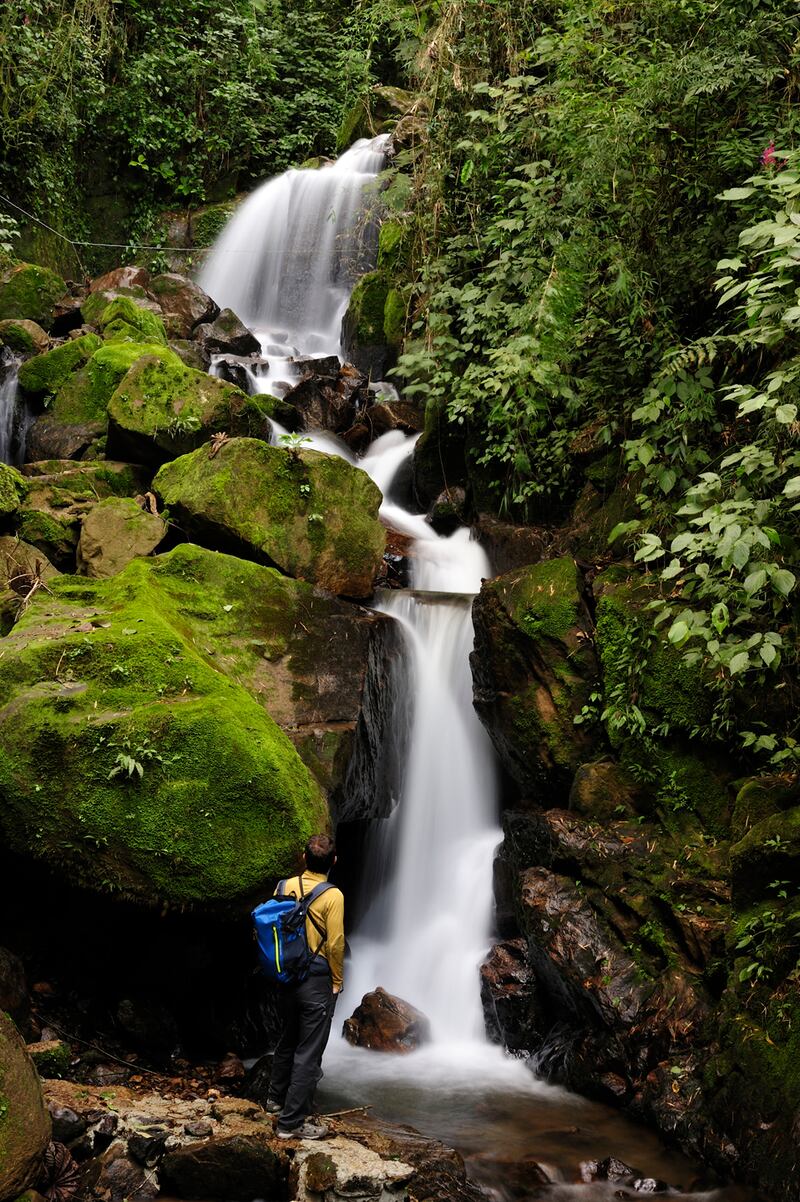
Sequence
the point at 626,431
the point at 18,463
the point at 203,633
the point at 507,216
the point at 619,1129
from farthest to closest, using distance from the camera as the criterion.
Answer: the point at 18,463, the point at 507,216, the point at 626,431, the point at 203,633, the point at 619,1129

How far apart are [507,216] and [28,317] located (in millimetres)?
8049

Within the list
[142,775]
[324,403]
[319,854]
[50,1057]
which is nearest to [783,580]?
[319,854]

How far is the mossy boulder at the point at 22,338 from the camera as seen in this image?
12109 millimetres

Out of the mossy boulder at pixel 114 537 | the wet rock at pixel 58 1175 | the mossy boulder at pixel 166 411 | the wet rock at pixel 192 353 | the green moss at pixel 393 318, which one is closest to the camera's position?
the wet rock at pixel 58 1175

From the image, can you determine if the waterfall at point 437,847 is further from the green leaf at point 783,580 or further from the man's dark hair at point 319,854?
the green leaf at point 783,580

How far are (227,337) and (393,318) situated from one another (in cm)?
268

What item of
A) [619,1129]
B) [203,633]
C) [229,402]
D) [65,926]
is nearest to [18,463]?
[229,402]

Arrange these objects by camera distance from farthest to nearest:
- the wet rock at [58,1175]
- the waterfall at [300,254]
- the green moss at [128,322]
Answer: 1. the waterfall at [300,254]
2. the green moss at [128,322]
3. the wet rock at [58,1175]

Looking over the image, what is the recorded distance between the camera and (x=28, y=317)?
43.8 ft

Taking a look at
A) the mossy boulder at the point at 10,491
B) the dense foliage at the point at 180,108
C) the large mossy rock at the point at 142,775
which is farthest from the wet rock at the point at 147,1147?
the dense foliage at the point at 180,108

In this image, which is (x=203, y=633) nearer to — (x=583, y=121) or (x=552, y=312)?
(x=552, y=312)

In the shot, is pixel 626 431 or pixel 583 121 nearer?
pixel 583 121

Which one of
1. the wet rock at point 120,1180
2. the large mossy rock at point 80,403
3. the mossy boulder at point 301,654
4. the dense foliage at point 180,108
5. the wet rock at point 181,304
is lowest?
the wet rock at point 120,1180

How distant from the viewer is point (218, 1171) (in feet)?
12.3
